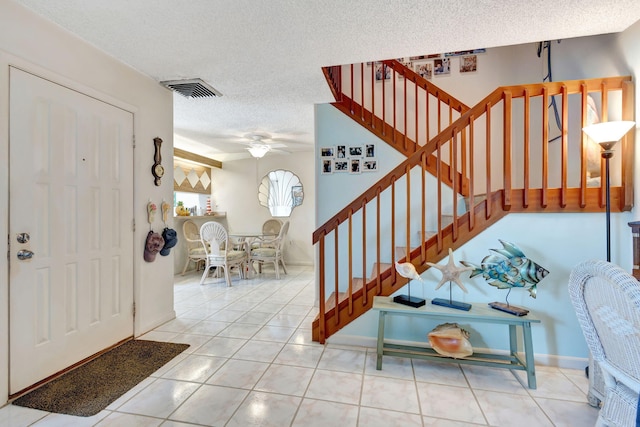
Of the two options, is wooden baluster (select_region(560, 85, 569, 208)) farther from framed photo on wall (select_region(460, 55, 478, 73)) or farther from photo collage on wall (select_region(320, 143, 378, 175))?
framed photo on wall (select_region(460, 55, 478, 73))

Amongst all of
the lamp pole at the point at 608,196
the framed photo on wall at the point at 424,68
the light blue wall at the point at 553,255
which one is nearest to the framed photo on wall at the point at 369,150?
the framed photo on wall at the point at 424,68

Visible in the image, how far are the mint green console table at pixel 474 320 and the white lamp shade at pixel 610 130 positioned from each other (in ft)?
4.03

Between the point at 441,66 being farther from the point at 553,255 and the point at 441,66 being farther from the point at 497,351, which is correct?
the point at 497,351

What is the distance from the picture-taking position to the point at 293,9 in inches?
73.3

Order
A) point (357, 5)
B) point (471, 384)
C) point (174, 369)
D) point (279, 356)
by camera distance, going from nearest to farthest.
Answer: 1. point (357, 5)
2. point (471, 384)
3. point (174, 369)
4. point (279, 356)

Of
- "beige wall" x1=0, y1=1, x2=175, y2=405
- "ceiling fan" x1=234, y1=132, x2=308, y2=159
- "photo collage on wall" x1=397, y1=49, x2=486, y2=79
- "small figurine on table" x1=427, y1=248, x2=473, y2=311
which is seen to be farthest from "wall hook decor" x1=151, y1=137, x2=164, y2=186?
"photo collage on wall" x1=397, y1=49, x2=486, y2=79

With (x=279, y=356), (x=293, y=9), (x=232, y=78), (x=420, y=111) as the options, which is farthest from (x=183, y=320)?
(x=420, y=111)

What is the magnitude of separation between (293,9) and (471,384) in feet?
8.91

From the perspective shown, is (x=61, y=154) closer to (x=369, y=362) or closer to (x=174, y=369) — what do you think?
(x=174, y=369)

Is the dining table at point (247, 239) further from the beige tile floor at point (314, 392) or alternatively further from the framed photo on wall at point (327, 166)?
the beige tile floor at point (314, 392)

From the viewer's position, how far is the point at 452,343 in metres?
2.08

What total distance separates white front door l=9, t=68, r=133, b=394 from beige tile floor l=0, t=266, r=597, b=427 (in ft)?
1.36

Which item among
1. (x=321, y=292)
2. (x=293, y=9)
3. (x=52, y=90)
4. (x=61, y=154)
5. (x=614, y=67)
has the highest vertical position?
(x=293, y=9)

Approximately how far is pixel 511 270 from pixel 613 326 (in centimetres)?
93
